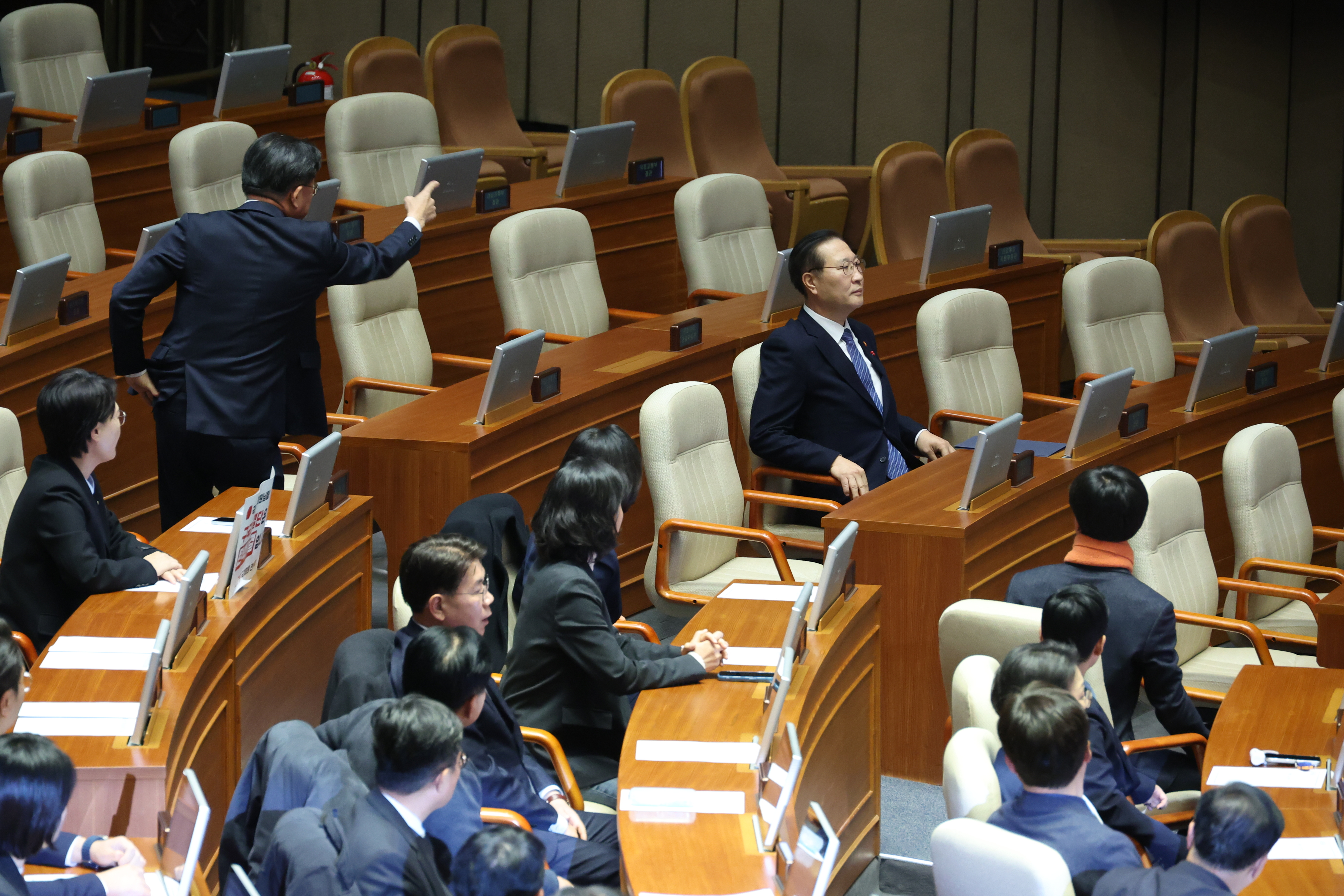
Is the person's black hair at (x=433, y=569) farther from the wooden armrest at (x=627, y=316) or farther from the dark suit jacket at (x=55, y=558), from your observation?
the wooden armrest at (x=627, y=316)

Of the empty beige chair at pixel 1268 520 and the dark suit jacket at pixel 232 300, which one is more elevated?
the dark suit jacket at pixel 232 300

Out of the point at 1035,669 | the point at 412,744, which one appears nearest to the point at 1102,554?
the point at 1035,669

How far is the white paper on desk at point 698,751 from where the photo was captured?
9.28ft

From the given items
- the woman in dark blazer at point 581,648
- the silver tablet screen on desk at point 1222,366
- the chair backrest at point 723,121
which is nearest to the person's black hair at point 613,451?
the woman in dark blazer at point 581,648

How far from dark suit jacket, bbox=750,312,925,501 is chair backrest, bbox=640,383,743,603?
0.16m

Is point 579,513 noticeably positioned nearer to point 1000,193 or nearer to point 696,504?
point 696,504

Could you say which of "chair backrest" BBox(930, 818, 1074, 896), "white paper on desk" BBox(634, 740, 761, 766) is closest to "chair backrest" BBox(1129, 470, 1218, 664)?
"white paper on desk" BBox(634, 740, 761, 766)

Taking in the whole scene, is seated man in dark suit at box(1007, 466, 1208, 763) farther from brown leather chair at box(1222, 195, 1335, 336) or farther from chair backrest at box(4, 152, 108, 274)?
brown leather chair at box(1222, 195, 1335, 336)

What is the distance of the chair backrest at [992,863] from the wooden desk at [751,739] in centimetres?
24

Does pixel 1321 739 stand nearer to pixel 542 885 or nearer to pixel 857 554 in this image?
pixel 857 554

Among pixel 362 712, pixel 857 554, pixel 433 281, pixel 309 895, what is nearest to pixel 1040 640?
pixel 857 554

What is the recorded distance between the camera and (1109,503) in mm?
3412

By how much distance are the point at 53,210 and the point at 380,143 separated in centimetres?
127

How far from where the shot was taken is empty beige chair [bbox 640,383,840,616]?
4.21 meters
